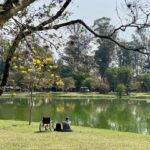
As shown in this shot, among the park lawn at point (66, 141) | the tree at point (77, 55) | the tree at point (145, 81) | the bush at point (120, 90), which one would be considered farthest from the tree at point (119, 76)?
the tree at point (77, 55)

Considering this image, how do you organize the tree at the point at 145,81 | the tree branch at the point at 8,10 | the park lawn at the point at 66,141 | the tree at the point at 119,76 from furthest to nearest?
1. the tree at the point at 145,81
2. the tree at the point at 119,76
3. the park lawn at the point at 66,141
4. the tree branch at the point at 8,10

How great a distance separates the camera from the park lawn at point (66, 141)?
18.8 meters

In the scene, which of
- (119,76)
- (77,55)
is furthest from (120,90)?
(77,55)

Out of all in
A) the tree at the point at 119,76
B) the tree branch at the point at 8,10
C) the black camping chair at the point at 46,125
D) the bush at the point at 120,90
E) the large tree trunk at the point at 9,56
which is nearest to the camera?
the tree branch at the point at 8,10

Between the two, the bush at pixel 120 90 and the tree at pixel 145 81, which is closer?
the bush at pixel 120 90

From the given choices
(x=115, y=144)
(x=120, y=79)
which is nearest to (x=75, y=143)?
(x=115, y=144)

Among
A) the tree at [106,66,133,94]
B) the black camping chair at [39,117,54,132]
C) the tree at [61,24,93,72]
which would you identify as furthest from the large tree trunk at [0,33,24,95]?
the tree at [106,66,133,94]

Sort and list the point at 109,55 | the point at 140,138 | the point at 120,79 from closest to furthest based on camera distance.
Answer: the point at 140,138
the point at 120,79
the point at 109,55

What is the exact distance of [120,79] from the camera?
86.1 meters

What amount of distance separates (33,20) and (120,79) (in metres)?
77.6

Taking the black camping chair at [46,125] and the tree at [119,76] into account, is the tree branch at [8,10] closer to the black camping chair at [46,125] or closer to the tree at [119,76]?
the black camping chair at [46,125]

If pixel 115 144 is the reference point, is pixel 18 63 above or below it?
above

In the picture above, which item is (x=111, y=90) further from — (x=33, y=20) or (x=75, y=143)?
(x=33, y=20)

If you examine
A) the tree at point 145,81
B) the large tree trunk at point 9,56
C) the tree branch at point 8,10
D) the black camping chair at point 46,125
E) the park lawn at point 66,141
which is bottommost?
the park lawn at point 66,141
